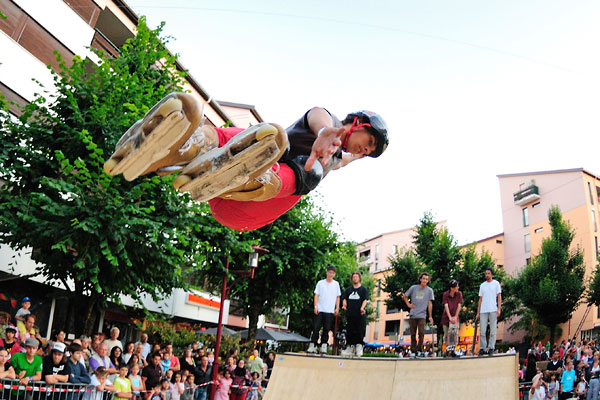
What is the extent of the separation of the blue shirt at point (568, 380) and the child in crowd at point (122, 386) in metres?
10.8

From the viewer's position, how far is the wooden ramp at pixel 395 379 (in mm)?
7250

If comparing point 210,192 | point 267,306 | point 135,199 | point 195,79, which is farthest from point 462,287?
point 210,192

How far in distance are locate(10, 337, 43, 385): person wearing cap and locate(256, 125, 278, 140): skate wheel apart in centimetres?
670

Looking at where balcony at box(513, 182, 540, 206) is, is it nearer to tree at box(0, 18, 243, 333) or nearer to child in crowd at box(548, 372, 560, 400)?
child in crowd at box(548, 372, 560, 400)

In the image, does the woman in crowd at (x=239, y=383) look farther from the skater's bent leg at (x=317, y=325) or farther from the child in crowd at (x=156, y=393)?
the skater's bent leg at (x=317, y=325)

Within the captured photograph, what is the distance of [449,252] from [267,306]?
1115 cm

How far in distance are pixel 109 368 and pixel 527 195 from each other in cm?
4037

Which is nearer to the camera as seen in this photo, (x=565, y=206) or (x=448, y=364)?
(x=448, y=364)

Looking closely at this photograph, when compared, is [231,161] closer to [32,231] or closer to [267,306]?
[32,231]

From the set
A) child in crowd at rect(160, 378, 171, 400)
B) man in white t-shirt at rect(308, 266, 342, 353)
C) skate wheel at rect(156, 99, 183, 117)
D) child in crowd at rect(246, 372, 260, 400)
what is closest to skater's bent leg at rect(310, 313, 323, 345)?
man in white t-shirt at rect(308, 266, 342, 353)

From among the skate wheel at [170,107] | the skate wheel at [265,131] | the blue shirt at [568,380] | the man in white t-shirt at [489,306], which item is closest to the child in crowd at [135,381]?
the man in white t-shirt at [489,306]

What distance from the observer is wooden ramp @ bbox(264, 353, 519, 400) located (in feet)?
23.8

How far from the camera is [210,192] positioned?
3506 mm

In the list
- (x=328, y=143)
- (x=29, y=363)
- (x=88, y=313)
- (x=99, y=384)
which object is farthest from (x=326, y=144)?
(x=88, y=313)
